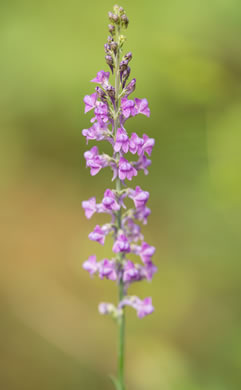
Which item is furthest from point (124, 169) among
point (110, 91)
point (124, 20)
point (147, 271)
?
point (124, 20)

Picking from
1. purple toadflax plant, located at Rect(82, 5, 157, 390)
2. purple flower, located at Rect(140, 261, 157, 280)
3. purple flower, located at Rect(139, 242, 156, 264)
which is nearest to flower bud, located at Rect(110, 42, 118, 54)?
purple toadflax plant, located at Rect(82, 5, 157, 390)

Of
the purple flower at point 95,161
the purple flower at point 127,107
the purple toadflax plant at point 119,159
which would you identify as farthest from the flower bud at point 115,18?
the purple flower at point 95,161

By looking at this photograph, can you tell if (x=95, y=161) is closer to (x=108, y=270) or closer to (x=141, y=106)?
(x=141, y=106)

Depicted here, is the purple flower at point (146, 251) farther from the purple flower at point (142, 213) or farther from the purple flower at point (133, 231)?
the purple flower at point (142, 213)
